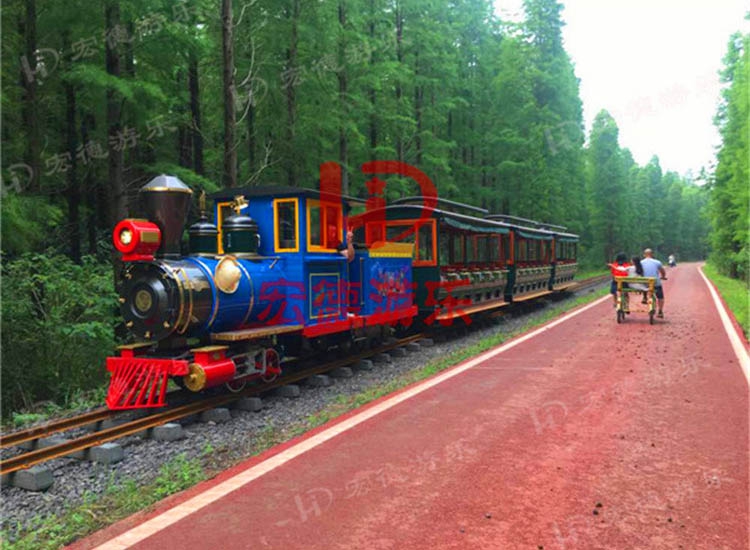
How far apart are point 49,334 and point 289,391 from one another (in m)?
4.46

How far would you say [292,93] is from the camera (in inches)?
657

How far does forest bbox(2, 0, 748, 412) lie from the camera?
987cm

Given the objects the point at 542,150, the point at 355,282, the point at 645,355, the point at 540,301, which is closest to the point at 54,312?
the point at 355,282

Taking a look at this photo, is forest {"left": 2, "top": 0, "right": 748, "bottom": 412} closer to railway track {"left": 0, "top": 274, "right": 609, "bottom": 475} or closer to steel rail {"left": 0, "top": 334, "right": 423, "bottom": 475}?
railway track {"left": 0, "top": 274, "right": 609, "bottom": 475}

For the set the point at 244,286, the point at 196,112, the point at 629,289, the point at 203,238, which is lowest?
the point at 629,289

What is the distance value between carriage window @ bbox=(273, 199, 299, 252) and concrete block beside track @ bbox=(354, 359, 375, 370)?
2.74 meters

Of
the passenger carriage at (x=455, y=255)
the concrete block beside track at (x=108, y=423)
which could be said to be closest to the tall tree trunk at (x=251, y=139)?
the passenger carriage at (x=455, y=255)

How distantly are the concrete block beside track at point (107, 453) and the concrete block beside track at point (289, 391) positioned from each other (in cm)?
268

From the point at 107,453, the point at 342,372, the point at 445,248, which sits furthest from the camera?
the point at 445,248

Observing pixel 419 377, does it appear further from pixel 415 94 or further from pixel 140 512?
pixel 415 94

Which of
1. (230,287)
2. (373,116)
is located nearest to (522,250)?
(373,116)

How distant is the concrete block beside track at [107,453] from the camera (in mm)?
5469

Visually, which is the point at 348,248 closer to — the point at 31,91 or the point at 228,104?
the point at 228,104

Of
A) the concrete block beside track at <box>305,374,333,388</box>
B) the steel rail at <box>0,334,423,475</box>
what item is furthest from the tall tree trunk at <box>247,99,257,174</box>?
the concrete block beside track at <box>305,374,333,388</box>
